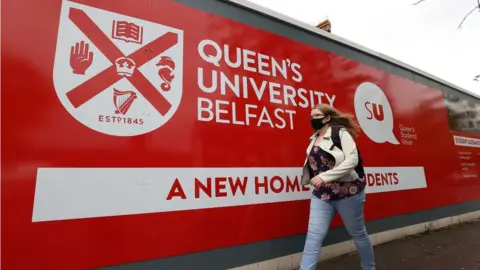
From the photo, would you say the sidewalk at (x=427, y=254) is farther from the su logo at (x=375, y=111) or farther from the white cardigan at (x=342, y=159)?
the su logo at (x=375, y=111)

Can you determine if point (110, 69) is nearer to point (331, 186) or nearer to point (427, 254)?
point (331, 186)

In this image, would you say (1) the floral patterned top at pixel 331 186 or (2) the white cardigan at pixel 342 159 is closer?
(2) the white cardigan at pixel 342 159

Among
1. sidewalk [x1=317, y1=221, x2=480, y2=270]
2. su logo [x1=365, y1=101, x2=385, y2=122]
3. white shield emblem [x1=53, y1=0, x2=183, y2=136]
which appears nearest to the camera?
white shield emblem [x1=53, y1=0, x2=183, y2=136]

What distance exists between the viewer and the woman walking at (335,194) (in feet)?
7.89

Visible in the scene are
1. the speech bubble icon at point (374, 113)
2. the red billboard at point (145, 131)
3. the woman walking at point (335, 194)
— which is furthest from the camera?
→ the speech bubble icon at point (374, 113)

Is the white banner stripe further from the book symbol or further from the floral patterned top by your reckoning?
the book symbol

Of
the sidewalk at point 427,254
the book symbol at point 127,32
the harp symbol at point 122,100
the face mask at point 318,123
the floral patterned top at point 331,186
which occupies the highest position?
the book symbol at point 127,32

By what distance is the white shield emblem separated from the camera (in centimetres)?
229

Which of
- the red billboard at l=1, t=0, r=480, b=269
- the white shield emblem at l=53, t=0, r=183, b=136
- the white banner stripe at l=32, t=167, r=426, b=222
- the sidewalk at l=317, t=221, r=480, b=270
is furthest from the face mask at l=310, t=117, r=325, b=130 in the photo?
the sidewalk at l=317, t=221, r=480, b=270

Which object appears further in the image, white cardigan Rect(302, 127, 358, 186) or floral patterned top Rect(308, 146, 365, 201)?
floral patterned top Rect(308, 146, 365, 201)

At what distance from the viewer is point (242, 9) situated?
3.36 m

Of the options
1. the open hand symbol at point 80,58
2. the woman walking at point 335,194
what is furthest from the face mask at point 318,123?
the open hand symbol at point 80,58

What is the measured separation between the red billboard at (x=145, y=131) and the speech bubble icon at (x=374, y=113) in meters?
0.60

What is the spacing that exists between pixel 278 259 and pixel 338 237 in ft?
3.19
